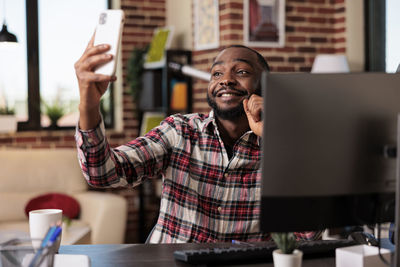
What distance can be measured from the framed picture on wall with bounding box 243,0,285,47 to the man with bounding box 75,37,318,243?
203 cm

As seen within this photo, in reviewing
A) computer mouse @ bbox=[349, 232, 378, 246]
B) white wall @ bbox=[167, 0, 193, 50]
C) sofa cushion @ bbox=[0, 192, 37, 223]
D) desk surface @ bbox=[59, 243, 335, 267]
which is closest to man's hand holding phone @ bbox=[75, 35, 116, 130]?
desk surface @ bbox=[59, 243, 335, 267]

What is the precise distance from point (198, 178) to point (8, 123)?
10.2 ft

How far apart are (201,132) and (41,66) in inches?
129

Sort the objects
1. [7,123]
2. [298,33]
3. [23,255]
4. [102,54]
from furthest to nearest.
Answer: [7,123] < [298,33] < [102,54] < [23,255]

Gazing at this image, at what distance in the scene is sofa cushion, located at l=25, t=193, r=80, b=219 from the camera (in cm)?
403

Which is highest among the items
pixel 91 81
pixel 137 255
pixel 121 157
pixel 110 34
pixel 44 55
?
pixel 44 55

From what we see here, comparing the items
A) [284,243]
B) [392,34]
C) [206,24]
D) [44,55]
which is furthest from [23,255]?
[44,55]

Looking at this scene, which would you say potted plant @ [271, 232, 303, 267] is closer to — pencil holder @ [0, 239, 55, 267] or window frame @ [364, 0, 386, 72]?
pencil holder @ [0, 239, 55, 267]

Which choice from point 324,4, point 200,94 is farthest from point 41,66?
point 324,4

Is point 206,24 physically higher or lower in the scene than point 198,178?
higher

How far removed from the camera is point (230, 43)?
3.97 meters

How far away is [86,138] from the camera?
156cm

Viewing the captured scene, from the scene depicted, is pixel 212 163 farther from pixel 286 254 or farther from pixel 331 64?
pixel 331 64

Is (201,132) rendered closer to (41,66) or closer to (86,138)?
(86,138)
